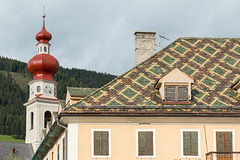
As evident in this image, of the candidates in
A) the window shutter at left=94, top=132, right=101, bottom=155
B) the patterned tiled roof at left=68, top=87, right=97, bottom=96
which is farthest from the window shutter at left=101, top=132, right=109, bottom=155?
the patterned tiled roof at left=68, top=87, right=97, bottom=96

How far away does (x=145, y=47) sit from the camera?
3969cm

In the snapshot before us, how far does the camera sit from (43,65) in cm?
10300

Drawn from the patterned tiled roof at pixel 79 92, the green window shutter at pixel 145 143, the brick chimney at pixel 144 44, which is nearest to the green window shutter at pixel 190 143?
the green window shutter at pixel 145 143

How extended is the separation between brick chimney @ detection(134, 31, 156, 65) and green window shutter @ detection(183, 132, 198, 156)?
893cm

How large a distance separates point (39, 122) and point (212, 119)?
74128 mm

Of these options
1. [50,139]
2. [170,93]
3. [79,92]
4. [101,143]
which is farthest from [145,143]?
[50,139]

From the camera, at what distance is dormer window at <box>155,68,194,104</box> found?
3166 centimetres

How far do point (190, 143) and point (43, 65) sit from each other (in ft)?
240

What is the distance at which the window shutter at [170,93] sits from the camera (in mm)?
31750

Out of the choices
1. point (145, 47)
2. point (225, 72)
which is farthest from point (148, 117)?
point (145, 47)

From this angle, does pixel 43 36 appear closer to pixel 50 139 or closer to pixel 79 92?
pixel 50 139

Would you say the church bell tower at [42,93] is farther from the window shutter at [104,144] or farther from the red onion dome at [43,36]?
the window shutter at [104,144]

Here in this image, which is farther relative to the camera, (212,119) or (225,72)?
(225,72)

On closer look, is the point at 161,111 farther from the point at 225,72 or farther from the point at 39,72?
the point at 39,72
